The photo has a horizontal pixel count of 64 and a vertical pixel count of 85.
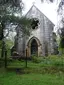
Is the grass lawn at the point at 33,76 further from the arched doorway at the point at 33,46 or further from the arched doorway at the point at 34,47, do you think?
the arched doorway at the point at 34,47

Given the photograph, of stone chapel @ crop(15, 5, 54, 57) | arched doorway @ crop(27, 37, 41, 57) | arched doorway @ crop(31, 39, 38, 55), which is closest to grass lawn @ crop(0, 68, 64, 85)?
stone chapel @ crop(15, 5, 54, 57)

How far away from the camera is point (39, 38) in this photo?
35844mm

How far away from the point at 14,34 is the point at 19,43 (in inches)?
138

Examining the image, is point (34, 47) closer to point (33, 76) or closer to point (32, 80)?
point (33, 76)


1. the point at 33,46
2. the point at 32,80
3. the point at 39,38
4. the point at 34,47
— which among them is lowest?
the point at 32,80

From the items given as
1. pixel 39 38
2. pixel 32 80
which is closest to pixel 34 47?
pixel 39 38

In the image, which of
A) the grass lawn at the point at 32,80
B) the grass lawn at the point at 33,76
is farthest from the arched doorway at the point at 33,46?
the grass lawn at the point at 32,80

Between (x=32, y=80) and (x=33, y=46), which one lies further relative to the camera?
(x=33, y=46)

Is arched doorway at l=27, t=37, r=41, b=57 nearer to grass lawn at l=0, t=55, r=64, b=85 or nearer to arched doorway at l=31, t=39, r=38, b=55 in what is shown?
arched doorway at l=31, t=39, r=38, b=55

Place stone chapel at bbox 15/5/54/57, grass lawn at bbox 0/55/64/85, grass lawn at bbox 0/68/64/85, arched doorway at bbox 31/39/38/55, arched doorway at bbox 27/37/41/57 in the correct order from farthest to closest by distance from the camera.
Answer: arched doorway at bbox 31/39/38/55 < arched doorway at bbox 27/37/41/57 < stone chapel at bbox 15/5/54/57 < grass lawn at bbox 0/55/64/85 < grass lawn at bbox 0/68/64/85

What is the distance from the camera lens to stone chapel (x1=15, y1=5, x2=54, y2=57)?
35344 mm

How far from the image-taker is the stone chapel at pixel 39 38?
35344mm

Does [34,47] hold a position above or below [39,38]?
below

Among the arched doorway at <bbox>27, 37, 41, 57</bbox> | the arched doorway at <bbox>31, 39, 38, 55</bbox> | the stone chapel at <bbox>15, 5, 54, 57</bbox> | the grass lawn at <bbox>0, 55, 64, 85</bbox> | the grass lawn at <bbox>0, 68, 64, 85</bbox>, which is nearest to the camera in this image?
the grass lawn at <bbox>0, 68, 64, 85</bbox>
